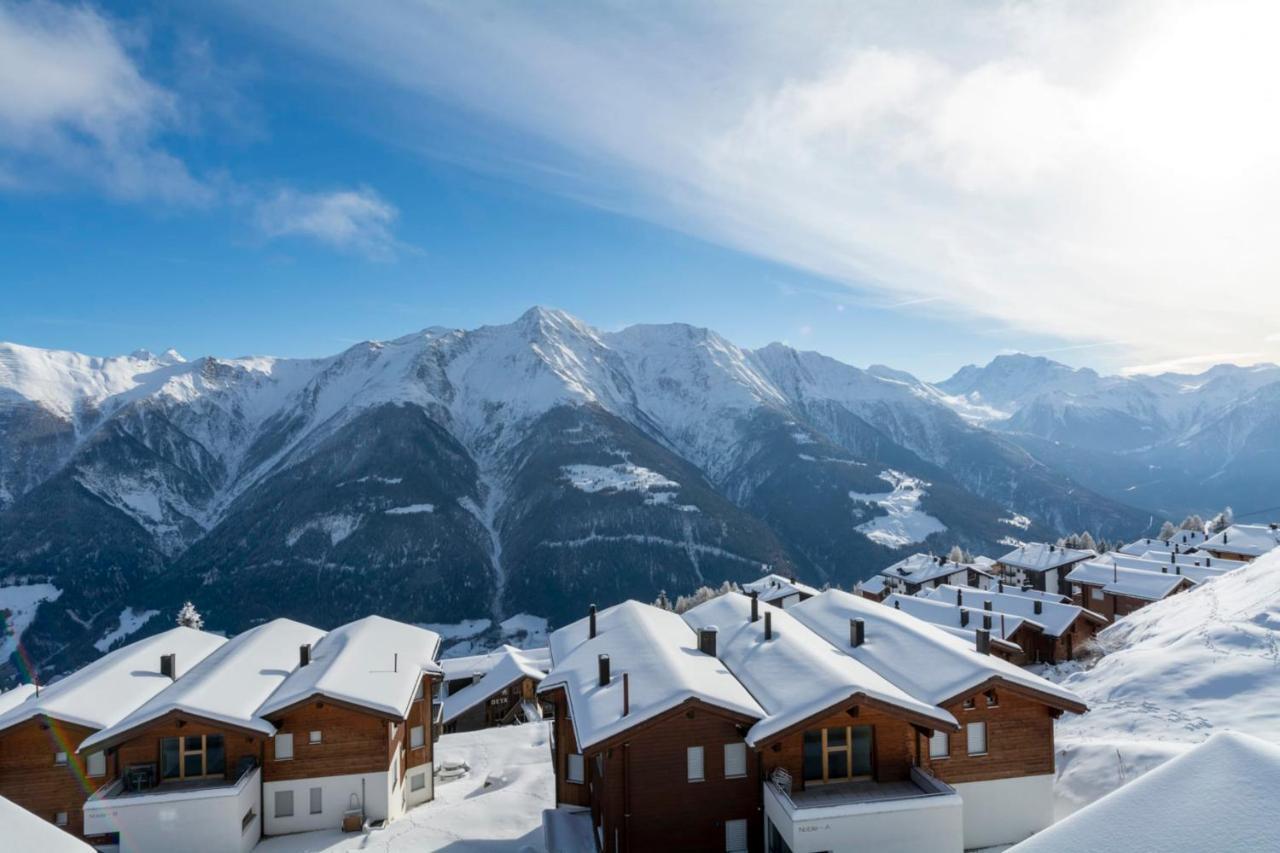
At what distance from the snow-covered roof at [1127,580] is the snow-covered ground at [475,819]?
6163cm

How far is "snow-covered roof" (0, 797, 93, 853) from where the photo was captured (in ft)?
31.6

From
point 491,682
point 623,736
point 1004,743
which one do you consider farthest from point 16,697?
point 1004,743

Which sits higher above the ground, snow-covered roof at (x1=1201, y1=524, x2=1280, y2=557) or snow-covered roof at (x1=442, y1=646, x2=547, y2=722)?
snow-covered roof at (x1=1201, y1=524, x2=1280, y2=557)

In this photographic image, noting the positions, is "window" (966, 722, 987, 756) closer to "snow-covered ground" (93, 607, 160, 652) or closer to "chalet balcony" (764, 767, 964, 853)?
"chalet balcony" (764, 767, 964, 853)

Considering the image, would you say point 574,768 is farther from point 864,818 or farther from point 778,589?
point 778,589

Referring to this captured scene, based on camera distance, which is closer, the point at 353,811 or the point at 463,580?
the point at 353,811

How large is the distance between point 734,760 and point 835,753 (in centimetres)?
326

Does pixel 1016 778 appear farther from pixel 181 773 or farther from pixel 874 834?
pixel 181 773

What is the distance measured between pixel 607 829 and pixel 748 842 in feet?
15.1

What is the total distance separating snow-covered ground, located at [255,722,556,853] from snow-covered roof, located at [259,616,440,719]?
15.4ft

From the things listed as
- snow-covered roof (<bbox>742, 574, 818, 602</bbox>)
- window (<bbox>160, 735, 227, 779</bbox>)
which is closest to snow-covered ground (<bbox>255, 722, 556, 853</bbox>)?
window (<bbox>160, 735, 227, 779</bbox>)

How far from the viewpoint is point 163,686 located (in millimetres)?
32188

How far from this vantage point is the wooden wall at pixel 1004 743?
23172 millimetres

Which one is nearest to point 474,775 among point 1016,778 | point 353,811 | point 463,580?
point 353,811
